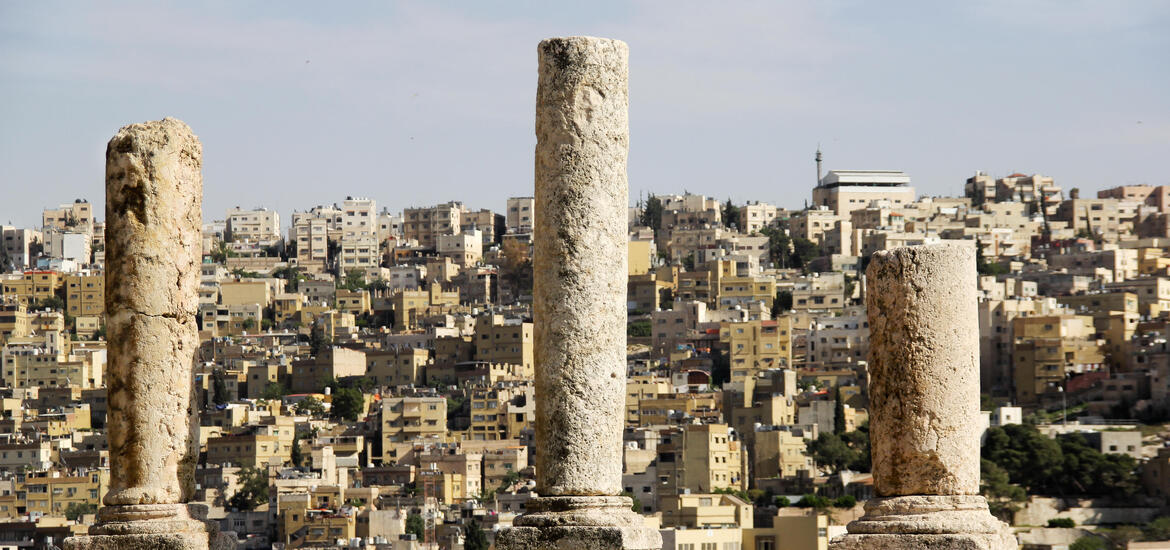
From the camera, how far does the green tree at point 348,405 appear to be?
291 ft

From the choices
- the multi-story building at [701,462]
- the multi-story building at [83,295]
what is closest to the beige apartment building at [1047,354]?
the multi-story building at [701,462]

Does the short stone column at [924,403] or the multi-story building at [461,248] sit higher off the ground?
the multi-story building at [461,248]

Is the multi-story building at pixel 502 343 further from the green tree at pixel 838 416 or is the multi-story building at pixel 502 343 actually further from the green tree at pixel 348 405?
the green tree at pixel 838 416

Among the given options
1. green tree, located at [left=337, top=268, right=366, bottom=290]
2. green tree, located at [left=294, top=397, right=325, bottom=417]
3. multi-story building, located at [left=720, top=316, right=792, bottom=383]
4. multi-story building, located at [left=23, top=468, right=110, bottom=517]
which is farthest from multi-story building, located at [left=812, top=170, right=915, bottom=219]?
multi-story building, located at [left=23, top=468, right=110, bottom=517]

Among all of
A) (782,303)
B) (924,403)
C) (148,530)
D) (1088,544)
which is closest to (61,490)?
(1088,544)

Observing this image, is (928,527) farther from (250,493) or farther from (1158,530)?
(250,493)

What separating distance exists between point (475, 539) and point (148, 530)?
40.4 m

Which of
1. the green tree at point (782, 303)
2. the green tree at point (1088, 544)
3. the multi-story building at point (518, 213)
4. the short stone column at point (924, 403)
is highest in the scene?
the multi-story building at point (518, 213)

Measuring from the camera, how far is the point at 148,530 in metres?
12.7

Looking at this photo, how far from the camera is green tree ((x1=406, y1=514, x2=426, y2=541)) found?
61.5 meters

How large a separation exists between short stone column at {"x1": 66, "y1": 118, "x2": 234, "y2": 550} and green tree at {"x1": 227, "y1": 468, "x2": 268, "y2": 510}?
57.0m

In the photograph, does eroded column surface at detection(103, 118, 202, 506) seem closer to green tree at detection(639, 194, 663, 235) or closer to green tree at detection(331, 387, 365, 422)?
green tree at detection(331, 387, 365, 422)

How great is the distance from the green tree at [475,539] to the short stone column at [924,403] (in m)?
40.2

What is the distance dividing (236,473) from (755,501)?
60.5 ft
